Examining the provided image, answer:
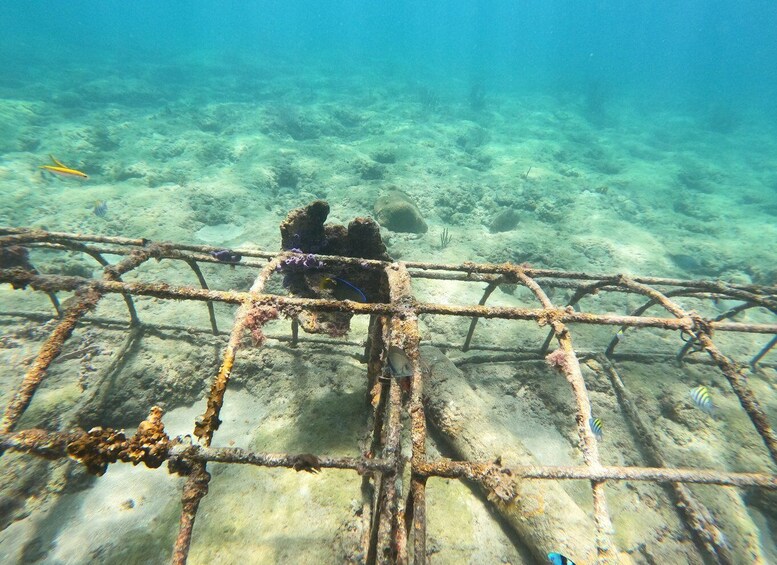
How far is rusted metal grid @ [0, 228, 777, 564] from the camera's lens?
157cm

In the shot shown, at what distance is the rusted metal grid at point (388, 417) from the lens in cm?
157

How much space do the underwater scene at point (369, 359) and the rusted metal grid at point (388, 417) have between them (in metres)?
Result: 0.02

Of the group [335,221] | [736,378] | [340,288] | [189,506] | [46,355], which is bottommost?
[335,221]

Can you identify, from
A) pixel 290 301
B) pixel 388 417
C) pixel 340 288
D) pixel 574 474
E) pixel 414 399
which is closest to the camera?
pixel 574 474

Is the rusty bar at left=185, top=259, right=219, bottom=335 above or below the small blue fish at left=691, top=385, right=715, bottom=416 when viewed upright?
above

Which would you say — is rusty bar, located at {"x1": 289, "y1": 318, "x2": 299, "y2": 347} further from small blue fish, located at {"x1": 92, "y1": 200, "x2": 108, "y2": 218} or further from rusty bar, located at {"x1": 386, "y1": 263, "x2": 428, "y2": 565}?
small blue fish, located at {"x1": 92, "y1": 200, "x2": 108, "y2": 218}

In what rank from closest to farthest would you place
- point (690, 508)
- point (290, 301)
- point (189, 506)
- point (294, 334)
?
point (189, 506)
point (290, 301)
point (690, 508)
point (294, 334)

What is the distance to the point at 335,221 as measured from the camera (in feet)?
28.8

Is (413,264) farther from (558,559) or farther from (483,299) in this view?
(558,559)

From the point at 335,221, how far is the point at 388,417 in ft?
24.0

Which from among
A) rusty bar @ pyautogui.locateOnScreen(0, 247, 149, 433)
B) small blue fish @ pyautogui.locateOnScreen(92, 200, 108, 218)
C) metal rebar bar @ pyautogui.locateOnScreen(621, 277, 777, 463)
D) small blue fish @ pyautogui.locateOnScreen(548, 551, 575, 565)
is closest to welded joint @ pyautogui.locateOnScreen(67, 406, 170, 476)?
rusty bar @ pyautogui.locateOnScreen(0, 247, 149, 433)

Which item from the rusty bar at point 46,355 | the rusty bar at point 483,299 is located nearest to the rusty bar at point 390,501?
the rusty bar at point 46,355

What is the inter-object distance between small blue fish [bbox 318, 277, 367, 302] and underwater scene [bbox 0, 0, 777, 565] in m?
0.03

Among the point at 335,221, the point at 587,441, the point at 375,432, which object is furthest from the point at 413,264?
the point at 335,221
